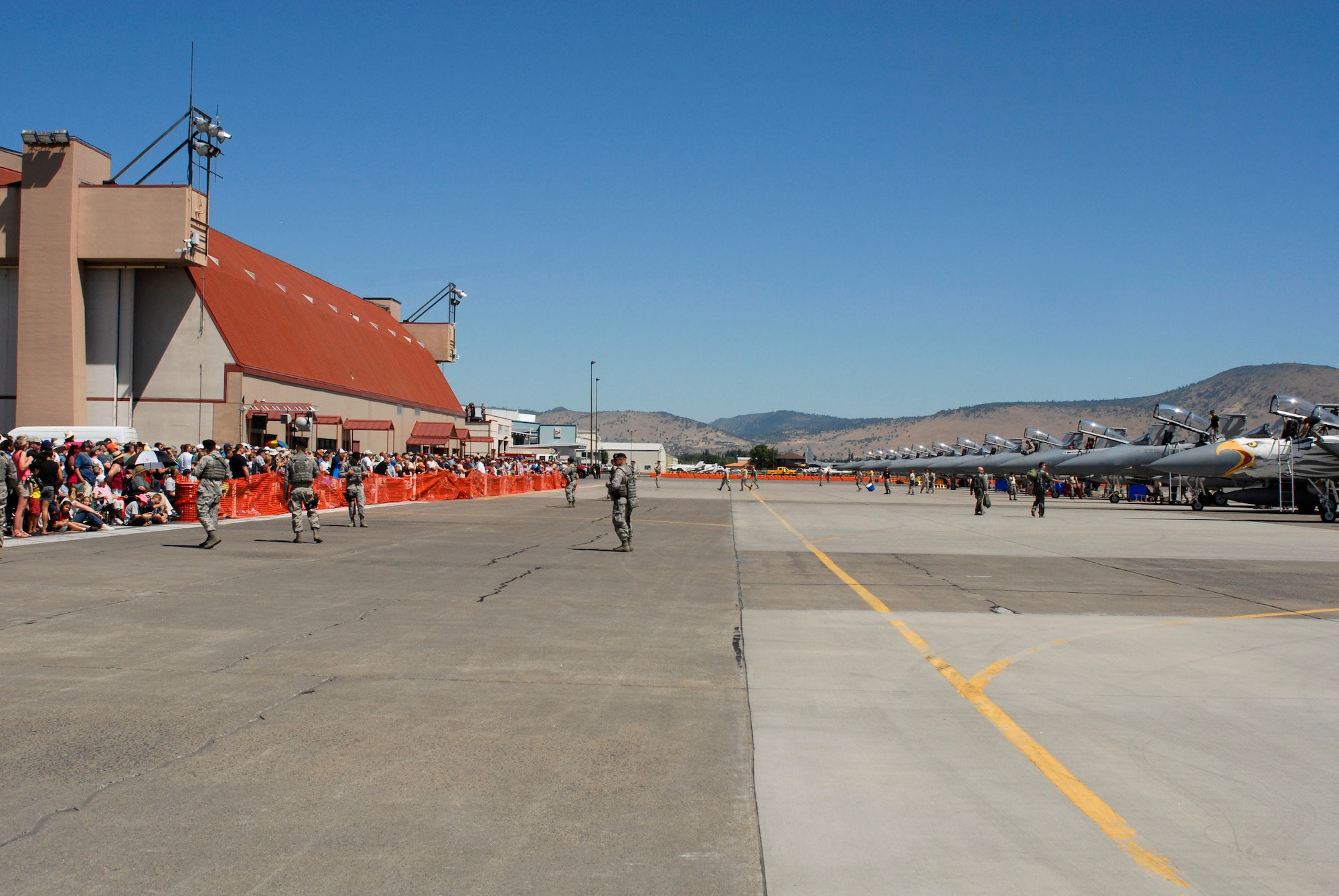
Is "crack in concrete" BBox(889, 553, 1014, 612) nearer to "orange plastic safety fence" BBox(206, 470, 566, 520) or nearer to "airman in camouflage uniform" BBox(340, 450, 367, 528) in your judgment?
A: "orange plastic safety fence" BBox(206, 470, 566, 520)

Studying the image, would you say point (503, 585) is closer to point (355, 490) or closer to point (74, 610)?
point (74, 610)

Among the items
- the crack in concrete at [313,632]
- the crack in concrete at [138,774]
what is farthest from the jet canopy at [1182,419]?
the crack in concrete at [138,774]

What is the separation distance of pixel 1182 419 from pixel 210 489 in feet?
131

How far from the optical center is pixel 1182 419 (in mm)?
42281

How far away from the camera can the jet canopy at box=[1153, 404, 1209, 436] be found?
1628 inches

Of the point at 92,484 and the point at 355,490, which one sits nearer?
the point at 92,484

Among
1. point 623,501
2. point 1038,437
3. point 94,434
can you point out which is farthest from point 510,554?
point 1038,437

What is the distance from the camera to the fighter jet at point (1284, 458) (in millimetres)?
32125

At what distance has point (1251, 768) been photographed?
16.6 ft

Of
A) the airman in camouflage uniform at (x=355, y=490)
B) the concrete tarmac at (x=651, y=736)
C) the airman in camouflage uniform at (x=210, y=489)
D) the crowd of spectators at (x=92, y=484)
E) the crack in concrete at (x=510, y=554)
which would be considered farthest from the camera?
the airman in camouflage uniform at (x=355, y=490)

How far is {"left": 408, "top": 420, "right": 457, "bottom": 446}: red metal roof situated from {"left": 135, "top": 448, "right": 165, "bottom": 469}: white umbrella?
38.1 metres

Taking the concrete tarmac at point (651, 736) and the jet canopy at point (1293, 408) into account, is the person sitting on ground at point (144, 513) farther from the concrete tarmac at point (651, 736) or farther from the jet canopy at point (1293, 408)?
the jet canopy at point (1293, 408)

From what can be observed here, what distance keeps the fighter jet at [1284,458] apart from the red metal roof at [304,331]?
119 feet

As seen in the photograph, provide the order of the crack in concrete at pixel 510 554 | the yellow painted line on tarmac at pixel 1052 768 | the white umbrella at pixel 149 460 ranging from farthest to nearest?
the white umbrella at pixel 149 460
the crack in concrete at pixel 510 554
the yellow painted line on tarmac at pixel 1052 768
